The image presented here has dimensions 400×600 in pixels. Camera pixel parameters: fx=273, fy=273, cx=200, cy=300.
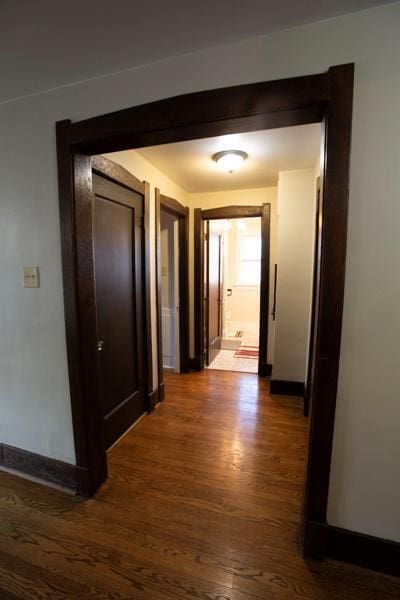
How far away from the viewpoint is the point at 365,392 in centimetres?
122

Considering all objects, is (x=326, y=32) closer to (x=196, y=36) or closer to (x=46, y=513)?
(x=196, y=36)

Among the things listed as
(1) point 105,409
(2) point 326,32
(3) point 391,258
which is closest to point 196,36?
(2) point 326,32

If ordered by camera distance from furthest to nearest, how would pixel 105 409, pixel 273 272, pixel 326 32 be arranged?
pixel 273 272
pixel 105 409
pixel 326 32

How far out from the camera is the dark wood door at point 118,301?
2.01m

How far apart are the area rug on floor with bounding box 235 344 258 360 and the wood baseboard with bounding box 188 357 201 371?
100 centimetres

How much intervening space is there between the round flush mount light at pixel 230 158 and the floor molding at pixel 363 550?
2.57 m

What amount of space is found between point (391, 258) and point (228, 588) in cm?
163

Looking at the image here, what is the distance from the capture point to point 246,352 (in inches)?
193

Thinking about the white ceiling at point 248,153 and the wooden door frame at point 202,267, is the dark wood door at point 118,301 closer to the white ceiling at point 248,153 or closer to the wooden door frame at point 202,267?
the white ceiling at point 248,153

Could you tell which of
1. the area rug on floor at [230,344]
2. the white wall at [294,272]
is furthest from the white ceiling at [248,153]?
the area rug on floor at [230,344]

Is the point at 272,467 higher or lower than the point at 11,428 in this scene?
lower

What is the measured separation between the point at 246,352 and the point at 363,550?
11.8ft

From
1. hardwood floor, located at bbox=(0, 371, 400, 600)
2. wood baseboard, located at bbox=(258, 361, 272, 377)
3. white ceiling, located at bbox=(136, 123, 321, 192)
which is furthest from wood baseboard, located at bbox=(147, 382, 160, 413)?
white ceiling, located at bbox=(136, 123, 321, 192)

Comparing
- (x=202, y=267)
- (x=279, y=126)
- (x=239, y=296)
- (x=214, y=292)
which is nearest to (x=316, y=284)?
(x=279, y=126)
